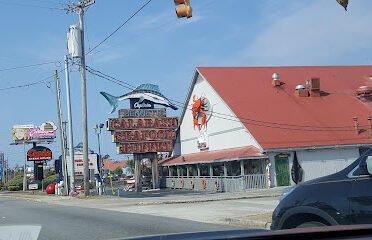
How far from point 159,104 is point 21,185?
35.1m

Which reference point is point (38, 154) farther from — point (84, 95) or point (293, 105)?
point (293, 105)

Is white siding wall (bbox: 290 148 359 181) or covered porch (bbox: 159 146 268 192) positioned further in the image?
white siding wall (bbox: 290 148 359 181)

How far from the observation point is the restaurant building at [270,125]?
35.6 m

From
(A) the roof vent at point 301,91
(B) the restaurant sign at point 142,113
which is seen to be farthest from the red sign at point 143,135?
(A) the roof vent at point 301,91

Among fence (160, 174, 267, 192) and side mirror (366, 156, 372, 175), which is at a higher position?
side mirror (366, 156, 372, 175)

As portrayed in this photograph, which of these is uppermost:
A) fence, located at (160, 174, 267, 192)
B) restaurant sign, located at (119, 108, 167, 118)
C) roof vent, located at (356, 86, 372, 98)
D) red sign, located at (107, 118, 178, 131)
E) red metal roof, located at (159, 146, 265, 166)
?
roof vent, located at (356, 86, 372, 98)

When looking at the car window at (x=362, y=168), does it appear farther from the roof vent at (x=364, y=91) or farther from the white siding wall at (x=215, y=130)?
the roof vent at (x=364, y=91)

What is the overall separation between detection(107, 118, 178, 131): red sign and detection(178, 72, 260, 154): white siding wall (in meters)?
2.32

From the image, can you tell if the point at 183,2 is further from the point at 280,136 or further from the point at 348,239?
the point at 280,136

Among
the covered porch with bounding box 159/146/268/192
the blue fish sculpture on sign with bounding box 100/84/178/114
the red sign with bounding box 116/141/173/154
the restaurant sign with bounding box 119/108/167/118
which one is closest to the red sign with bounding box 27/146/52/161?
the blue fish sculpture on sign with bounding box 100/84/178/114

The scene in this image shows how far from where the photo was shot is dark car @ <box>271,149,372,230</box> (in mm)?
6711

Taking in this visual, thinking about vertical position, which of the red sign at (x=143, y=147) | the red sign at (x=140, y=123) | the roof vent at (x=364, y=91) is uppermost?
the roof vent at (x=364, y=91)

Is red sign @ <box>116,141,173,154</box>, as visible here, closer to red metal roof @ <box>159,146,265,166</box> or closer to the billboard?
red metal roof @ <box>159,146,265,166</box>

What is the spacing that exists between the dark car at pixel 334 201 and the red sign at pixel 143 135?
118 ft
